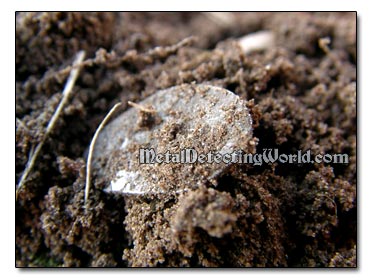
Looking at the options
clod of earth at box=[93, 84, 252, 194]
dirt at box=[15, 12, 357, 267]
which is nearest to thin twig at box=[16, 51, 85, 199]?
dirt at box=[15, 12, 357, 267]

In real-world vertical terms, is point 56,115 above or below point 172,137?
above

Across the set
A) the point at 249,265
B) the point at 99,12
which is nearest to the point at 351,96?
the point at 249,265

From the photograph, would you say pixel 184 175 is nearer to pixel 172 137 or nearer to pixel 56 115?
pixel 172 137

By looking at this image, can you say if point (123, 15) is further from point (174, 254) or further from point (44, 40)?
point (174, 254)

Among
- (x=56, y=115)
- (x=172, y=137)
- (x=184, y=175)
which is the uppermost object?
(x=56, y=115)

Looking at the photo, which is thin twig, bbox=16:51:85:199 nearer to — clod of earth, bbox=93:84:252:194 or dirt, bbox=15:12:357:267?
dirt, bbox=15:12:357:267

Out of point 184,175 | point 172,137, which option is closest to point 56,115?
point 172,137

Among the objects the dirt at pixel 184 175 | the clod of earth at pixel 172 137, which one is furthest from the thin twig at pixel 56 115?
the clod of earth at pixel 172 137
